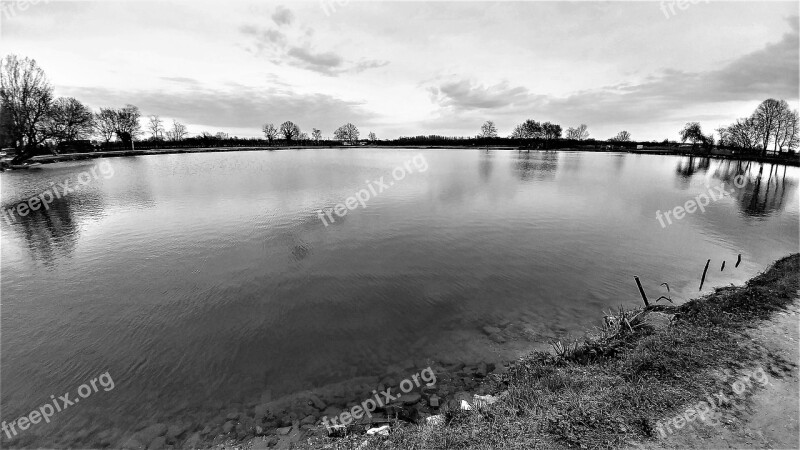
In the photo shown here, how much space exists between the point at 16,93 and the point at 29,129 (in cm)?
613

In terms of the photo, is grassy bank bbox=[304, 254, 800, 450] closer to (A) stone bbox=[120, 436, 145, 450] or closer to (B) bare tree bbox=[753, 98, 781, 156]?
(A) stone bbox=[120, 436, 145, 450]

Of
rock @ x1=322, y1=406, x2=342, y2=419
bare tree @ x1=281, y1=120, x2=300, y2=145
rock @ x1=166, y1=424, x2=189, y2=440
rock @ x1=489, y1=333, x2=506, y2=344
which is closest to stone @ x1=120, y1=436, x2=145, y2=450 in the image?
rock @ x1=166, y1=424, x2=189, y2=440

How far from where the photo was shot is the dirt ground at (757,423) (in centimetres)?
520

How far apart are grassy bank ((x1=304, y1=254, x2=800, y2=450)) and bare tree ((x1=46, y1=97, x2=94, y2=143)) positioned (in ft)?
284

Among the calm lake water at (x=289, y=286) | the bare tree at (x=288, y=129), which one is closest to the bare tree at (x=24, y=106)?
the calm lake water at (x=289, y=286)

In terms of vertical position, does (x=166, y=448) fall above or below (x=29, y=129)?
below

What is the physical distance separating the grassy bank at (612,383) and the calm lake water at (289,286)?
175 centimetres

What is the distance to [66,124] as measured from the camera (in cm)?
6309

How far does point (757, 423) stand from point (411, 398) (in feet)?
21.3

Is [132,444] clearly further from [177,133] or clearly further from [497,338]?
[177,133]

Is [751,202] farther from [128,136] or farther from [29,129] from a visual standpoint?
[128,136]

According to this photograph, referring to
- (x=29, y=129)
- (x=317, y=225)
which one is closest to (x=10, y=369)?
(x=317, y=225)

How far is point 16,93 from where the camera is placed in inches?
2180

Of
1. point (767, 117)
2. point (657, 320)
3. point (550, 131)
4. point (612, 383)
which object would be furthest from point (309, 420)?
point (550, 131)
